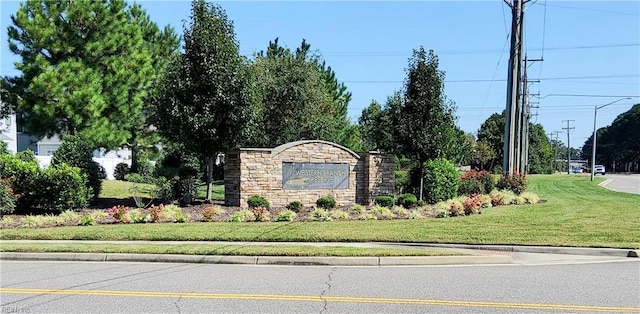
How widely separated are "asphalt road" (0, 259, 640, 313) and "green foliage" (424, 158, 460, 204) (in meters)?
10.5

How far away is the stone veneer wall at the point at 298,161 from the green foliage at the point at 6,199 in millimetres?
6426

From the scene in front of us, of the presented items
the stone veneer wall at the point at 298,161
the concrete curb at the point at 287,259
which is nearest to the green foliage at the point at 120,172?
the stone veneer wall at the point at 298,161

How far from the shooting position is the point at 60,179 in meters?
16.0

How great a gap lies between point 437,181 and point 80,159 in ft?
41.8

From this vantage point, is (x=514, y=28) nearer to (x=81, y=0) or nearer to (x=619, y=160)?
(x=81, y=0)

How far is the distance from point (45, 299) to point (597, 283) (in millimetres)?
7668

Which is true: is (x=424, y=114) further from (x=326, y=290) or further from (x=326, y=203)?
(x=326, y=290)

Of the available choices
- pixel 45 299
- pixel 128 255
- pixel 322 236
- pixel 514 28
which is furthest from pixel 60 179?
pixel 514 28

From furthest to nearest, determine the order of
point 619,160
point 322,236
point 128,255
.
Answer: point 619,160 → point 322,236 → point 128,255

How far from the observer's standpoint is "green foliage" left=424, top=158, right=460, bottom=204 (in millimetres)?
20047

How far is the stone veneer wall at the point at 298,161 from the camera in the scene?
17.9 meters

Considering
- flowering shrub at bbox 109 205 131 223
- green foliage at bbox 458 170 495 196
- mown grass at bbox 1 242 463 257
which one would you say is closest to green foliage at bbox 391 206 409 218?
mown grass at bbox 1 242 463 257

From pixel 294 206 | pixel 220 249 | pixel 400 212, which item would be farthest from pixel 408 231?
pixel 294 206

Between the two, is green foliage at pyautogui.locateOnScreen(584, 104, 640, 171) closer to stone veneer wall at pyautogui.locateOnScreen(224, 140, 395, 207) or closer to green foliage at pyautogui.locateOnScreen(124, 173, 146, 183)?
stone veneer wall at pyautogui.locateOnScreen(224, 140, 395, 207)
